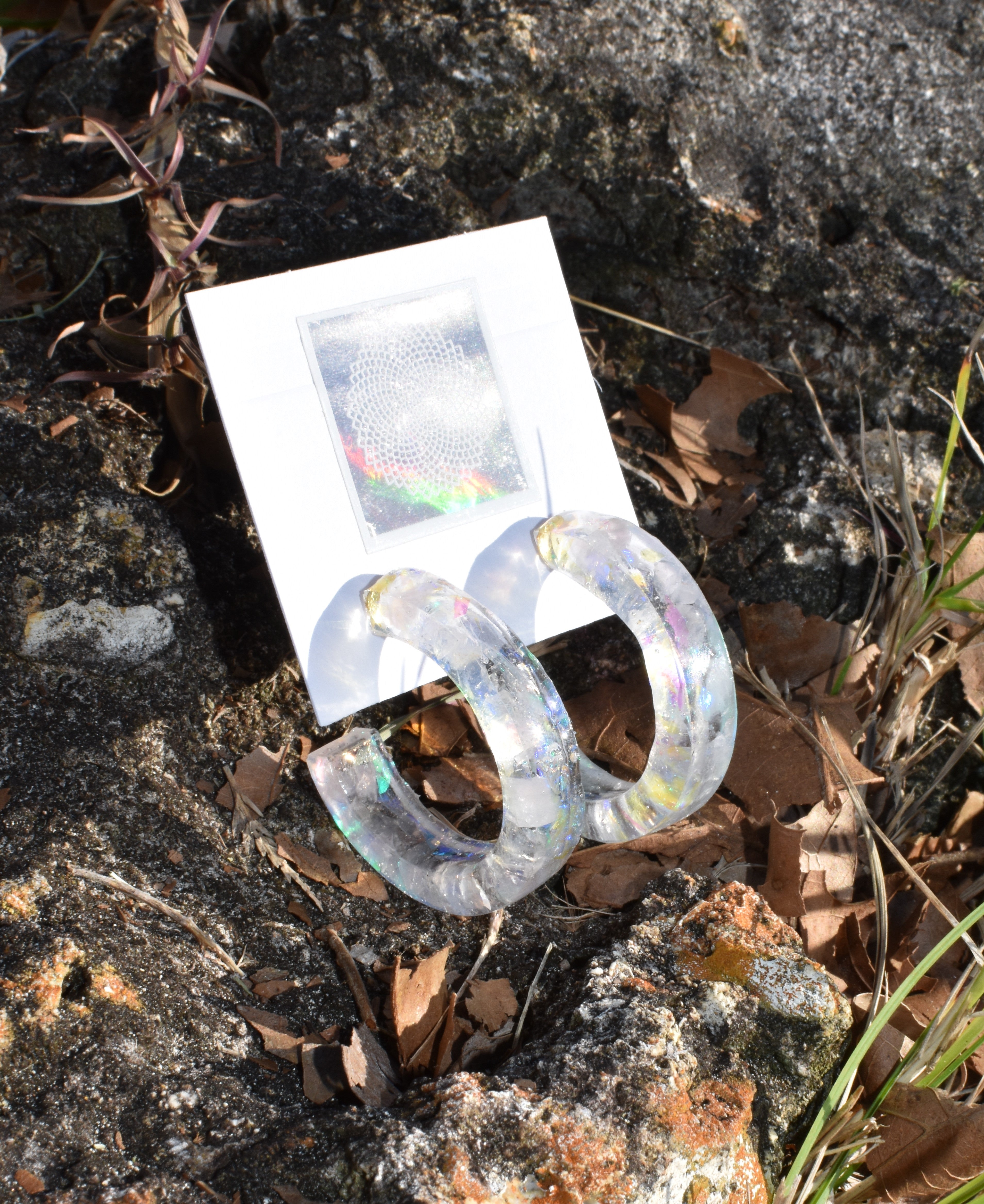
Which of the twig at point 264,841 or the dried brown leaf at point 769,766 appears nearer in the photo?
the twig at point 264,841

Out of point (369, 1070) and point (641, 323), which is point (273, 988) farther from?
point (641, 323)

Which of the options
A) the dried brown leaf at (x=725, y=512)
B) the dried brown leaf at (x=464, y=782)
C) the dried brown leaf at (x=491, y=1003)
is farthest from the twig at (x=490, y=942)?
the dried brown leaf at (x=725, y=512)

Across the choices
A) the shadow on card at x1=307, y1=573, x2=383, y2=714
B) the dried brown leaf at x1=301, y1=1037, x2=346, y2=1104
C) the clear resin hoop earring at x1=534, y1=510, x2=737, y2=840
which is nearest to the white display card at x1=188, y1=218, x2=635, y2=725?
the shadow on card at x1=307, y1=573, x2=383, y2=714

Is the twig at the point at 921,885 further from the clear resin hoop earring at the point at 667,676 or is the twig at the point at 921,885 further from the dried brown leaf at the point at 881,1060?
the clear resin hoop earring at the point at 667,676

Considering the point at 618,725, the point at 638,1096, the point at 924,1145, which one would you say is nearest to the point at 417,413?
the point at 618,725

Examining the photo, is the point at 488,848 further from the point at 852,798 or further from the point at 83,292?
the point at 83,292

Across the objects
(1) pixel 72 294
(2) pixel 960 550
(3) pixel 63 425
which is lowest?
(3) pixel 63 425

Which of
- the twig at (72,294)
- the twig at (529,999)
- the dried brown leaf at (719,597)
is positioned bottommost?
the twig at (529,999)

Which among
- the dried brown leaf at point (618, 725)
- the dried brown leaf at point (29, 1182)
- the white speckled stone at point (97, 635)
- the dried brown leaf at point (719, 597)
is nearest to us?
the dried brown leaf at point (29, 1182)
